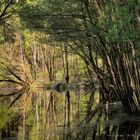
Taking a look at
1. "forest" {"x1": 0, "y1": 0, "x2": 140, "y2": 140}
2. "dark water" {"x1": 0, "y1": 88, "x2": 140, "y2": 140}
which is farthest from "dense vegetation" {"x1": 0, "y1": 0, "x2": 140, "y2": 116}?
"dark water" {"x1": 0, "y1": 88, "x2": 140, "y2": 140}

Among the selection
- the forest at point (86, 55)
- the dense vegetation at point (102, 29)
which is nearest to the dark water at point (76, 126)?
the forest at point (86, 55)

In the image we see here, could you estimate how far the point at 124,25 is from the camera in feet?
46.3

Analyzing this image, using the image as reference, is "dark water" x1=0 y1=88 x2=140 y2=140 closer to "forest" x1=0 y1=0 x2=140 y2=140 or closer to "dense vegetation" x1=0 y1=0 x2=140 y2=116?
"forest" x1=0 y1=0 x2=140 y2=140

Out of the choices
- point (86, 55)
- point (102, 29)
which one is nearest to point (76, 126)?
point (102, 29)

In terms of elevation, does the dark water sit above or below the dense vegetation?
below

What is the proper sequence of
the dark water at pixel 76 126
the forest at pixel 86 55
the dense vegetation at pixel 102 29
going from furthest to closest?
the dark water at pixel 76 126 < the forest at pixel 86 55 < the dense vegetation at pixel 102 29

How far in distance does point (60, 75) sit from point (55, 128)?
38.7m

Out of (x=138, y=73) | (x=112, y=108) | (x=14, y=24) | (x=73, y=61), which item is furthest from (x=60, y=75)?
(x=138, y=73)

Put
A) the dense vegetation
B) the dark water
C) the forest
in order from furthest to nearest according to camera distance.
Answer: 1. the dark water
2. the forest
3. the dense vegetation

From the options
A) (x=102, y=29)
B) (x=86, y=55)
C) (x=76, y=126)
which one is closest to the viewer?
(x=102, y=29)

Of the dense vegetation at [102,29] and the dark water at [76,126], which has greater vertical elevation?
the dense vegetation at [102,29]

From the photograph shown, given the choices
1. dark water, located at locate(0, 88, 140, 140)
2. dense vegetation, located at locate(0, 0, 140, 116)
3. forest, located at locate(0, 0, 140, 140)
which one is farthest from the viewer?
dark water, located at locate(0, 88, 140, 140)

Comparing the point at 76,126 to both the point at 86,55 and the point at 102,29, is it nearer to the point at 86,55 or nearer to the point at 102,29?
the point at 102,29

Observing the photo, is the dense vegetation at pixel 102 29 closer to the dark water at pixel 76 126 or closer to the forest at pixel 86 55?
the forest at pixel 86 55
